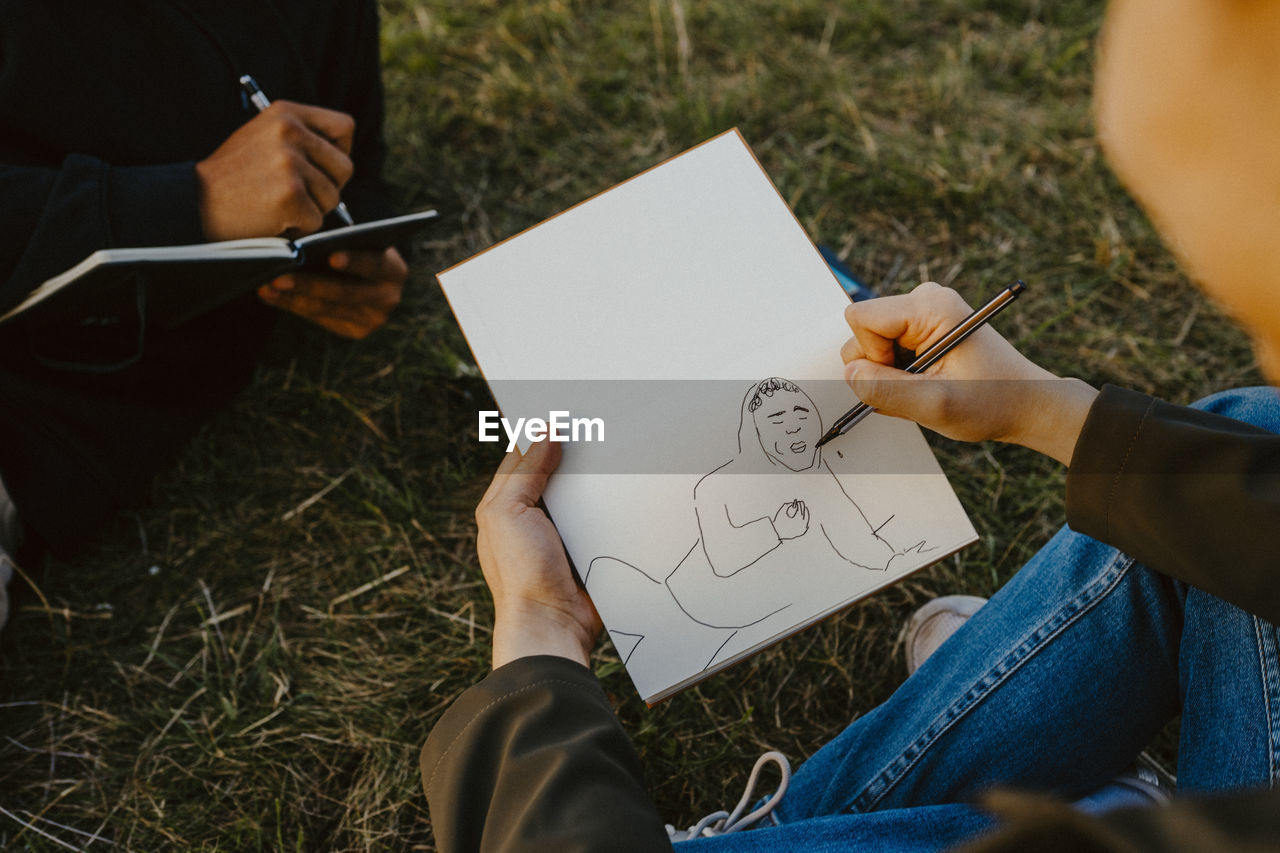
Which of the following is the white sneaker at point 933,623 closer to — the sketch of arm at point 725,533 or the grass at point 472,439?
the grass at point 472,439

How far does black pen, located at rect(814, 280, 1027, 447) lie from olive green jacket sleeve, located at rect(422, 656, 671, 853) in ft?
1.48

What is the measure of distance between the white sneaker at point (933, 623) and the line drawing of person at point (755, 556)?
1.32 ft

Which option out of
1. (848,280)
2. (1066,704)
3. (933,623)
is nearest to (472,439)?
(848,280)

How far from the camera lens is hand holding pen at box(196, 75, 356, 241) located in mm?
1130

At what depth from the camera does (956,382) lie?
0.90m

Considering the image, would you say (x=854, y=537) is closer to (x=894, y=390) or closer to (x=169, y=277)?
(x=894, y=390)

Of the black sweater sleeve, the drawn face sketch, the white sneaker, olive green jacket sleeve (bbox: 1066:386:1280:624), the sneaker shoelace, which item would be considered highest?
the black sweater sleeve

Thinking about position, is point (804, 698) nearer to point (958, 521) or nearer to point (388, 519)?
point (958, 521)

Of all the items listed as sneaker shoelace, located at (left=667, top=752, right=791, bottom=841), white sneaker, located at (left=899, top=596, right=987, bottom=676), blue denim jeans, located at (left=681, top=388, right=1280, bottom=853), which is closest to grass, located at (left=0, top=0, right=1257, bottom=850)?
white sneaker, located at (left=899, top=596, right=987, bottom=676)

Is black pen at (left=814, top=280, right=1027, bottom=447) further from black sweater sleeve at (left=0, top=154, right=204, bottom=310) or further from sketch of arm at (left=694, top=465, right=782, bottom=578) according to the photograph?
black sweater sleeve at (left=0, top=154, right=204, bottom=310)

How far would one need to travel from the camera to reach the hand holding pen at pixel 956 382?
2.92 feet

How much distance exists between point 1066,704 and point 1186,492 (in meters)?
0.33

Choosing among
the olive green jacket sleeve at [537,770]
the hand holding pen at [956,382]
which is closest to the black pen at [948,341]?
the hand holding pen at [956,382]

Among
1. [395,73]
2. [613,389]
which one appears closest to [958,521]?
[613,389]
